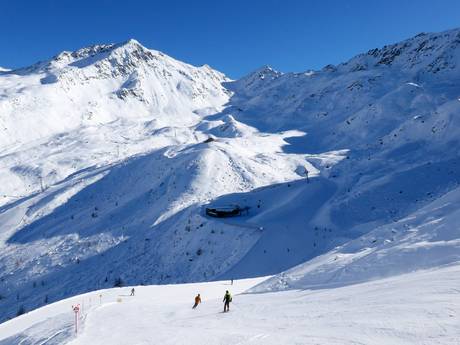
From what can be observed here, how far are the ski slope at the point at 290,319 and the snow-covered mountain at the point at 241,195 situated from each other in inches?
102

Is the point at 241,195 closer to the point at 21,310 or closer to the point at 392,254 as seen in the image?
the point at 21,310

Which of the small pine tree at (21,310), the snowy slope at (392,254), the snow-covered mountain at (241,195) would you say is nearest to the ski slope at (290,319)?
the snowy slope at (392,254)

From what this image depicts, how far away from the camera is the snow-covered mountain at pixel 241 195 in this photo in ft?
106

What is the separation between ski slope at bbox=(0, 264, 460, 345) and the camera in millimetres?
9836

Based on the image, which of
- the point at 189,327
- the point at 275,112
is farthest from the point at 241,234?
the point at 275,112

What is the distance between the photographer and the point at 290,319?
13219 millimetres

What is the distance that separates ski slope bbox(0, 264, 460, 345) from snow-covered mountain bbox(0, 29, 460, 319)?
2.59 m

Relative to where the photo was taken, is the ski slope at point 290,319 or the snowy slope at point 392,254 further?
the snowy slope at point 392,254

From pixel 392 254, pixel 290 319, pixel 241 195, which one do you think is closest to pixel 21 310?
pixel 241 195

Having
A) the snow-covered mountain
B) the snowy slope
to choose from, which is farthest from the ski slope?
the snow-covered mountain

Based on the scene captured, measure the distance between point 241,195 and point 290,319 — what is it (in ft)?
108

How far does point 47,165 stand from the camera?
82.3m

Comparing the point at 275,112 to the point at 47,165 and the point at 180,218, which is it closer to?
the point at 47,165

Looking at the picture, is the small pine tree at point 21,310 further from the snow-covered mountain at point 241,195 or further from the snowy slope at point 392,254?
the snowy slope at point 392,254
